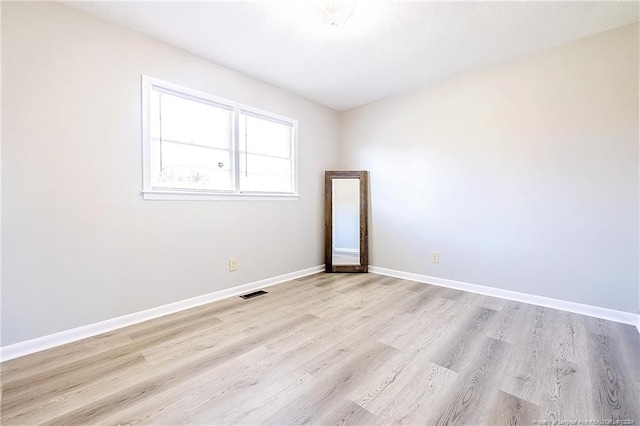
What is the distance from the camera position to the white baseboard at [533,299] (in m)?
2.14

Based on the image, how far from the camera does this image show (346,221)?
3.84m

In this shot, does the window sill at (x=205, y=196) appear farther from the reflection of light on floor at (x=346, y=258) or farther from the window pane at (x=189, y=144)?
the reflection of light on floor at (x=346, y=258)

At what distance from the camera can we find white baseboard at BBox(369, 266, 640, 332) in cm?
214

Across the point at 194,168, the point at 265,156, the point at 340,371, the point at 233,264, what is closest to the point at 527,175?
the point at 340,371

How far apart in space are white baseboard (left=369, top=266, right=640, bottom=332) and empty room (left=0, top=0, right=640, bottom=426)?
0.06ft

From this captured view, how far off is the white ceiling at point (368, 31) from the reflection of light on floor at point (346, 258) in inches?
91.5

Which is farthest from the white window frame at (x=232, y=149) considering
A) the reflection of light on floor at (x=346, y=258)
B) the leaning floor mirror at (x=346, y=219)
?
→ the reflection of light on floor at (x=346, y=258)

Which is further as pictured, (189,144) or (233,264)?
(233,264)

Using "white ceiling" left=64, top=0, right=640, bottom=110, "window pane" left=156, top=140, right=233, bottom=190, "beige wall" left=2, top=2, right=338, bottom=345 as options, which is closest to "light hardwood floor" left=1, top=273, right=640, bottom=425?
"beige wall" left=2, top=2, right=338, bottom=345

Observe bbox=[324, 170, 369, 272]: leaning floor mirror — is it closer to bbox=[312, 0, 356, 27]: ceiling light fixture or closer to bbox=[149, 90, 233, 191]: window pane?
bbox=[149, 90, 233, 191]: window pane

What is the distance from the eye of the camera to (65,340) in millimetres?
1857

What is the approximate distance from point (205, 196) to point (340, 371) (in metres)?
1.98

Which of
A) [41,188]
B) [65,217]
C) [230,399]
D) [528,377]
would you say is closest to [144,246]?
[65,217]

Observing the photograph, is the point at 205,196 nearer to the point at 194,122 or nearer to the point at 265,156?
the point at 194,122
